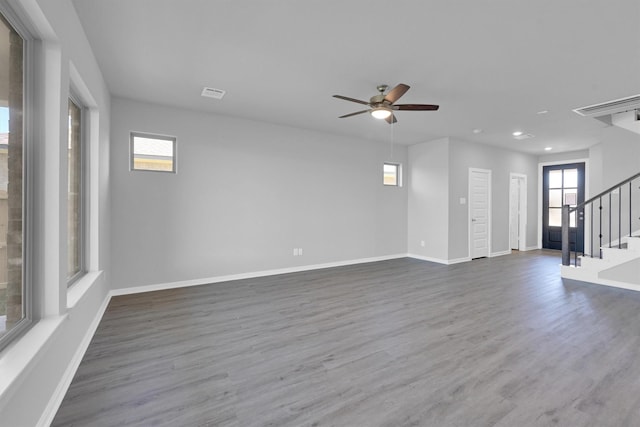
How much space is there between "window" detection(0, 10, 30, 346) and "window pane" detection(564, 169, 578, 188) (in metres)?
10.4

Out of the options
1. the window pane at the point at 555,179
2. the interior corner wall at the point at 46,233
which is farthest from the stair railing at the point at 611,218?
the interior corner wall at the point at 46,233

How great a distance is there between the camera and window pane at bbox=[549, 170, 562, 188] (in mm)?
8195

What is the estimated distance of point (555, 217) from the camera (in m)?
8.26

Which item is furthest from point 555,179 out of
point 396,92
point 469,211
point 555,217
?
point 396,92

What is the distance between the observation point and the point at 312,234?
5832 mm

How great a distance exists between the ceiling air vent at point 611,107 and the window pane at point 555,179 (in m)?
4.12

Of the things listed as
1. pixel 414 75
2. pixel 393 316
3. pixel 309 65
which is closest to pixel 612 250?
pixel 393 316

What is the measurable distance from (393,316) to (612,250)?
4.02m

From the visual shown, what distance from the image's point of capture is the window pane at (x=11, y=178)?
1.59 metres

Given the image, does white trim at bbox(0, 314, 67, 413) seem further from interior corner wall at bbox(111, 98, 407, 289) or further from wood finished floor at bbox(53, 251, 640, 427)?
interior corner wall at bbox(111, 98, 407, 289)

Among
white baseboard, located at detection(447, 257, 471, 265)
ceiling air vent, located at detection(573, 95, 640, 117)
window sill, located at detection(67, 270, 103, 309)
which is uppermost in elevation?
ceiling air vent, located at detection(573, 95, 640, 117)

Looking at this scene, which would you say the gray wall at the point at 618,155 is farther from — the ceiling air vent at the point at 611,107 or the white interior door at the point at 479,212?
the white interior door at the point at 479,212

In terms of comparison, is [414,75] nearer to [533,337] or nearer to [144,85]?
[533,337]

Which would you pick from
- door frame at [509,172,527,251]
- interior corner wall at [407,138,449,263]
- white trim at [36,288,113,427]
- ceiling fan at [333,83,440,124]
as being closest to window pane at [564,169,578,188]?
door frame at [509,172,527,251]
